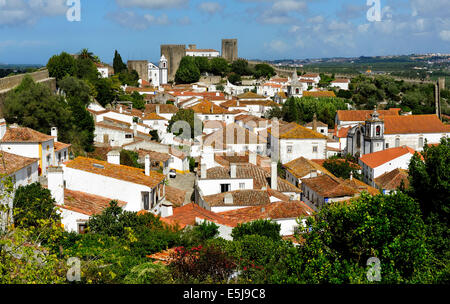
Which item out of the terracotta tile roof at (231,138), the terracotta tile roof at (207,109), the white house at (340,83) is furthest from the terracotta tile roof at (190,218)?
the white house at (340,83)

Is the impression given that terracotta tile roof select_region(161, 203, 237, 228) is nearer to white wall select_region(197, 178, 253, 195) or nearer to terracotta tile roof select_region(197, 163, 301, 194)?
white wall select_region(197, 178, 253, 195)

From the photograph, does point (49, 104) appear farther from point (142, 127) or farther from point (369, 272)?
point (369, 272)

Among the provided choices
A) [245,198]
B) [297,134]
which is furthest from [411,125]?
[245,198]

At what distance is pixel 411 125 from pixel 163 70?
51.8 metres

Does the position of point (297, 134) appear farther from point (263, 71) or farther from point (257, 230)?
point (263, 71)

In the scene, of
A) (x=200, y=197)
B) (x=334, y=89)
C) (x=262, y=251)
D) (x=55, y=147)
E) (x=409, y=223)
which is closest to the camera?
(x=409, y=223)

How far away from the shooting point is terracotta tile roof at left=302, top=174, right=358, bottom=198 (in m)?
22.3

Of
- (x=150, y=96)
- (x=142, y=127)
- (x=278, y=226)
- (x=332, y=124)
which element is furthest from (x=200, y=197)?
(x=150, y=96)

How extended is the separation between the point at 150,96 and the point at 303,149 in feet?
101

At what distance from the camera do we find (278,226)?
1498cm

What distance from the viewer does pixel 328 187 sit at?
928 inches

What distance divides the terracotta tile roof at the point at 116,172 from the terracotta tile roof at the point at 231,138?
16.5 metres

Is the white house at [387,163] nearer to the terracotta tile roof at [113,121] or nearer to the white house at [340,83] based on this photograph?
the terracotta tile roof at [113,121]
